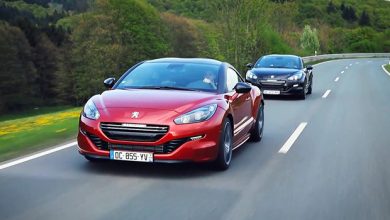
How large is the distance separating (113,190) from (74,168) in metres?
1.30

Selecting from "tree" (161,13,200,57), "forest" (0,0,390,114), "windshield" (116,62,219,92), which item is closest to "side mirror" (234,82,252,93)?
"windshield" (116,62,219,92)

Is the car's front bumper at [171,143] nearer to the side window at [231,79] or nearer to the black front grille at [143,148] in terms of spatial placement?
the black front grille at [143,148]

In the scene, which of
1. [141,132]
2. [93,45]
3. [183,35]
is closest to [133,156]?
[141,132]

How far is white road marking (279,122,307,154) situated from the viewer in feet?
29.6

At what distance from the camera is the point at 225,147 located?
7.29 metres

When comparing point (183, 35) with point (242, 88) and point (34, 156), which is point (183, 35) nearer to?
point (242, 88)

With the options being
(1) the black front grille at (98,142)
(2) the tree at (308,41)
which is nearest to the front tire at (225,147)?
(1) the black front grille at (98,142)

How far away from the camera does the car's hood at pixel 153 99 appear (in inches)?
269

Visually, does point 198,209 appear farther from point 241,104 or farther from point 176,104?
point 241,104

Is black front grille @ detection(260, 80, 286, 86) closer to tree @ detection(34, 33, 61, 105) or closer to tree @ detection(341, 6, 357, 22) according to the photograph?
tree @ detection(34, 33, 61, 105)

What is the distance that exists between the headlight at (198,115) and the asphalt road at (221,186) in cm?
68

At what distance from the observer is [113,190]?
19.6ft

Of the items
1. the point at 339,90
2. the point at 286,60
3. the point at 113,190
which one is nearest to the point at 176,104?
the point at 113,190

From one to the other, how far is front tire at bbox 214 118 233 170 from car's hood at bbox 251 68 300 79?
37.0ft
